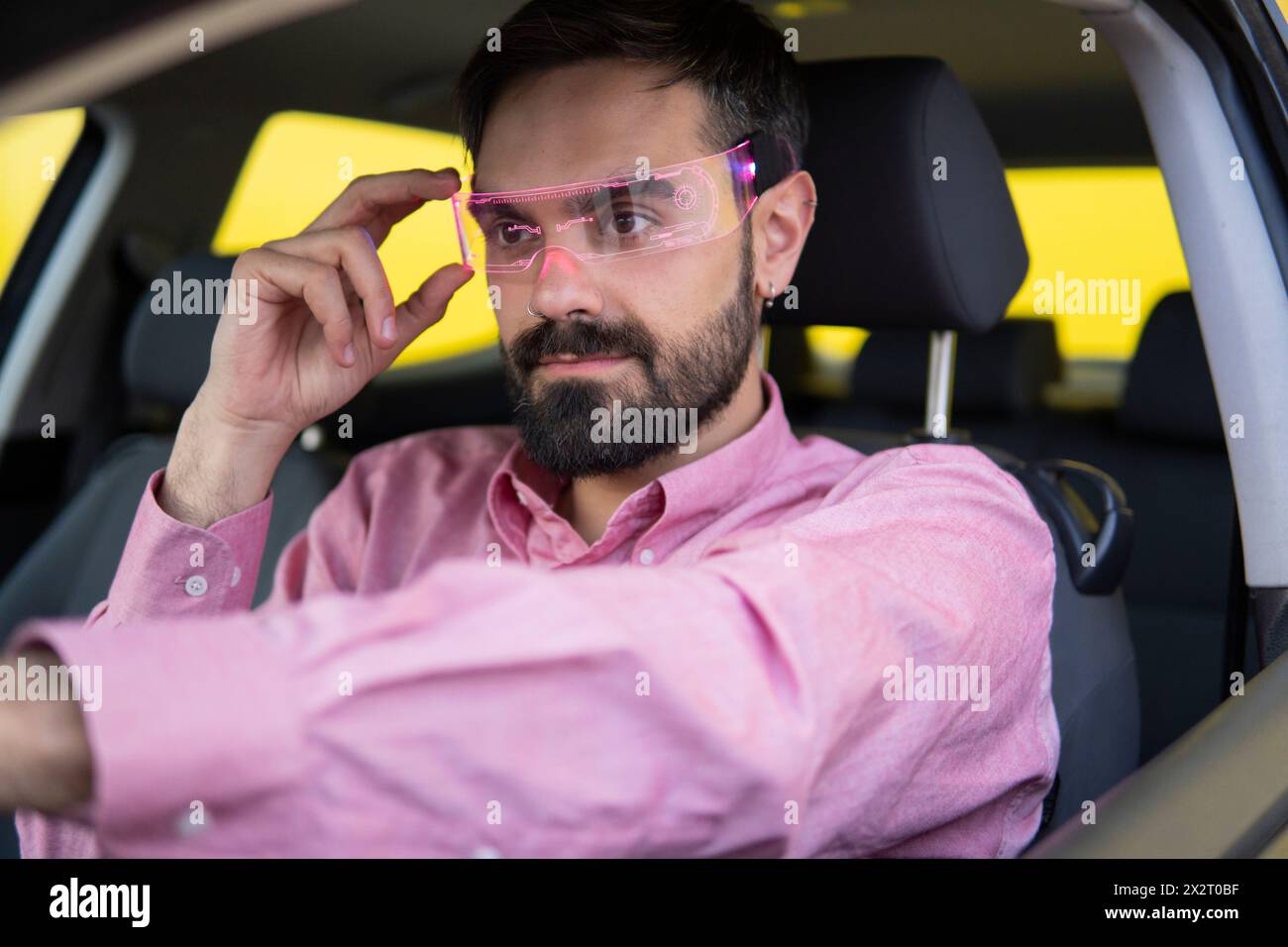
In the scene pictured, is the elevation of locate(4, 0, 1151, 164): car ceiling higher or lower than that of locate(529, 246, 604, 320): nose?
higher

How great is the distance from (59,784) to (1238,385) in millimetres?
1387

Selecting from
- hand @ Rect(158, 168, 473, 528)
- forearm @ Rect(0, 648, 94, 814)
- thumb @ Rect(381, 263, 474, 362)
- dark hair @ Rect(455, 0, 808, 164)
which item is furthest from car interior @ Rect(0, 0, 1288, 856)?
forearm @ Rect(0, 648, 94, 814)

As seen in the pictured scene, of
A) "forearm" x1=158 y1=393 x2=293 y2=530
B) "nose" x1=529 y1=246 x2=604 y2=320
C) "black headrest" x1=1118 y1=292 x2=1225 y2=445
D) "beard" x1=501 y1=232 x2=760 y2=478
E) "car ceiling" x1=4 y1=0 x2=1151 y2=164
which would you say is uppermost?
"car ceiling" x1=4 y1=0 x2=1151 y2=164

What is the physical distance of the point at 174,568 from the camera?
57.5 inches

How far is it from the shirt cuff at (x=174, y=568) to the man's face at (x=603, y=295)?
39cm

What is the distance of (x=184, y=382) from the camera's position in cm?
231

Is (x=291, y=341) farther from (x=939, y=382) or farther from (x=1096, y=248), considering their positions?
(x=1096, y=248)

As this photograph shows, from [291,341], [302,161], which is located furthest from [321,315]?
[302,161]

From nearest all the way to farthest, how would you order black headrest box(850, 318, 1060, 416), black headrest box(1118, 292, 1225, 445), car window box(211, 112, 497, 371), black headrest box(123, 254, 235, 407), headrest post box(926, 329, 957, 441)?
headrest post box(926, 329, 957, 441), black headrest box(123, 254, 235, 407), black headrest box(1118, 292, 1225, 445), car window box(211, 112, 497, 371), black headrest box(850, 318, 1060, 416)

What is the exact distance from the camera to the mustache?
4.78ft

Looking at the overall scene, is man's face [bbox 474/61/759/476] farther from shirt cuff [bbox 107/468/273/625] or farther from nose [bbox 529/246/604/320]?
shirt cuff [bbox 107/468/273/625]

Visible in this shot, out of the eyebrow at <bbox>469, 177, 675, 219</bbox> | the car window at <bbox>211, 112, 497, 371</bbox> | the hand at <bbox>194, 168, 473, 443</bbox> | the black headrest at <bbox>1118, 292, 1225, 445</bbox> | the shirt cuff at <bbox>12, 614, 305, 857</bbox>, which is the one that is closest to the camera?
the shirt cuff at <bbox>12, 614, 305, 857</bbox>

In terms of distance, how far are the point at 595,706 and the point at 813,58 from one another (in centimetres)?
174

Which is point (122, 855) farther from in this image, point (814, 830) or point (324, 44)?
point (324, 44)
